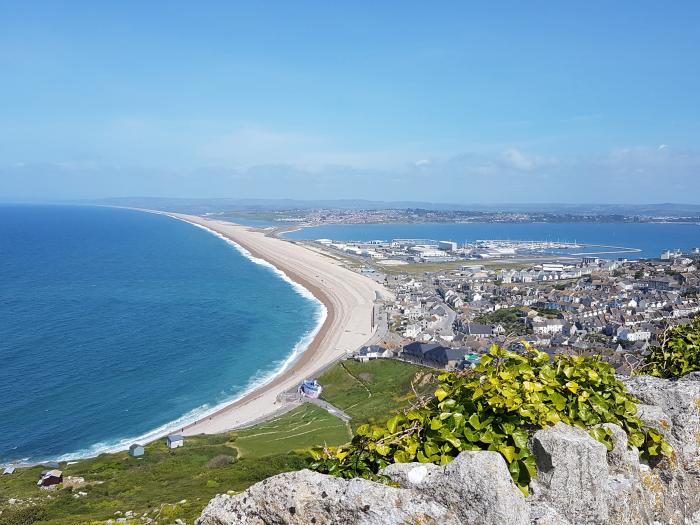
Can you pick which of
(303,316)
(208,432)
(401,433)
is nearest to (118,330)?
(303,316)

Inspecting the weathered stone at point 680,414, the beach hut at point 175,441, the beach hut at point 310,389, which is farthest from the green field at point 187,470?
the weathered stone at point 680,414

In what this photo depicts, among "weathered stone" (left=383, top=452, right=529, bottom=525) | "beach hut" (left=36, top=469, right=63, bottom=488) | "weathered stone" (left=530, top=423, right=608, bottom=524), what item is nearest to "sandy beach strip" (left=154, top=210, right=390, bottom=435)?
"beach hut" (left=36, top=469, right=63, bottom=488)

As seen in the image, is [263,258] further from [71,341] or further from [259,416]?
[259,416]

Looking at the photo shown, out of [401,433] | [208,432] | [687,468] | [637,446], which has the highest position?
[401,433]

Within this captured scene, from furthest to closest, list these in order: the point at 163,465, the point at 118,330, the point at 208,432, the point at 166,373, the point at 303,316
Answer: the point at 303,316 → the point at 118,330 → the point at 166,373 → the point at 208,432 → the point at 163,465

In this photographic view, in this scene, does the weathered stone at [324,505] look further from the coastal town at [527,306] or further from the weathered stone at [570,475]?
the coastal town at [527,306]

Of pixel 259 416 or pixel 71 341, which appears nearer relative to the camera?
pixel 259 416

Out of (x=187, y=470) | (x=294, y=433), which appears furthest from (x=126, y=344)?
(x=187, y=470)

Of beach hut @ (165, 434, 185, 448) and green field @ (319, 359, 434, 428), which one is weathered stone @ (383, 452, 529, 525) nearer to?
green field @ (319, 359, 434, 428)
